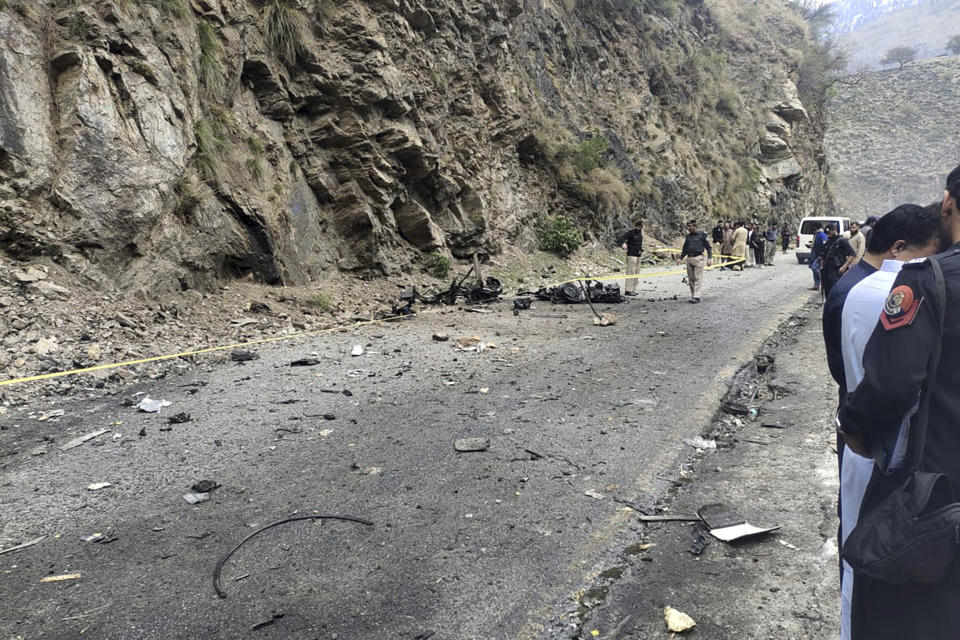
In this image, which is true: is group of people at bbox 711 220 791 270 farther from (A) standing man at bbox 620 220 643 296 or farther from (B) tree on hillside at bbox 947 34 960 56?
(B) tree on hillside at bbox 947 34 960 56

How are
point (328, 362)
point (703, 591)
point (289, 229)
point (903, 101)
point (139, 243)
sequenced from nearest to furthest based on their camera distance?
1. point (703, 591)
2. point (328, 362)
3. point (139, 243)
4. point (289, 229)
5. point (903, 101)

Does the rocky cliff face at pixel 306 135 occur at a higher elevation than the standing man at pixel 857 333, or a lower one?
higher

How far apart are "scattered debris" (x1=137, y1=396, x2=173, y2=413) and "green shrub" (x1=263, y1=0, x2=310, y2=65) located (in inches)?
379

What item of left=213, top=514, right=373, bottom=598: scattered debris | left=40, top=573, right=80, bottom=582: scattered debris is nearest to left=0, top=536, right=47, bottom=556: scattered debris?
left=40, top=573, right=80, bottom=582: scattered debris

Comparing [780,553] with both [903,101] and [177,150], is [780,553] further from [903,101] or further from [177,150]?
[903,101]

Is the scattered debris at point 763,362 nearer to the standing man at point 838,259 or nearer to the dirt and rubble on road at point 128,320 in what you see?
the standing man at point 838,259

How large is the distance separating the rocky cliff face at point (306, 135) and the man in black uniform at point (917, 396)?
939cm

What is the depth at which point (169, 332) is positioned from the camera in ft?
26.4

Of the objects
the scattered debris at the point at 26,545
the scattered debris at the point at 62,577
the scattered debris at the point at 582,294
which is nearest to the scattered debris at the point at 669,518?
the scattered debris at the point at 62,577

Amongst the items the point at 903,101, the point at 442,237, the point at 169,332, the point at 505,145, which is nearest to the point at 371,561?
the point at 169,332

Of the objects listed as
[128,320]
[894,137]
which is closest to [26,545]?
[128,320]

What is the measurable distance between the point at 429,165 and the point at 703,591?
14.1 m

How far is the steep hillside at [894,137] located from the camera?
6781cm

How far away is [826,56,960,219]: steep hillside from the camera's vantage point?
222ft
